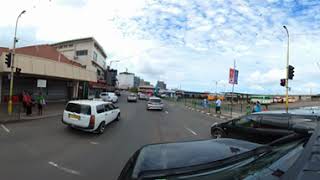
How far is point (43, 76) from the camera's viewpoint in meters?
31.8

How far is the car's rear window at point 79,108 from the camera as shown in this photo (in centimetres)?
1317

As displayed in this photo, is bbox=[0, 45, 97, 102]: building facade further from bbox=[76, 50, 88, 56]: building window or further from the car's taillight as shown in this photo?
bbox=[76, 50, 88, 56]: building window

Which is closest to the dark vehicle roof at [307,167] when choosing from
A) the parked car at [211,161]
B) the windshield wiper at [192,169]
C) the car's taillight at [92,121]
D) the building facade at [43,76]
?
the parked car at [211,161]

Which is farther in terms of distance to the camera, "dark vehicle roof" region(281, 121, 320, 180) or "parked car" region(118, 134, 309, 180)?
"parked car" region(118, 134, 309, 180)

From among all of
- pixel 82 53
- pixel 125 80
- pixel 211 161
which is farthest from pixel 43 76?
pixel 125 80

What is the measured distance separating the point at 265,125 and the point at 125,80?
454ft

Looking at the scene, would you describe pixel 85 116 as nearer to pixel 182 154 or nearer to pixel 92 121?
pixel 92 121

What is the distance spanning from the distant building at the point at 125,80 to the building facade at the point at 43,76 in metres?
97.3

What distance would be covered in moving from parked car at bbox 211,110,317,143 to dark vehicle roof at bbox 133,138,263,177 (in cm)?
596

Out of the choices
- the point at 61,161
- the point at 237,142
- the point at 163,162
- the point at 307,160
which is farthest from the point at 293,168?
the point at 61,161

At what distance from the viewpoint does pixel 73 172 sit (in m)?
6.95

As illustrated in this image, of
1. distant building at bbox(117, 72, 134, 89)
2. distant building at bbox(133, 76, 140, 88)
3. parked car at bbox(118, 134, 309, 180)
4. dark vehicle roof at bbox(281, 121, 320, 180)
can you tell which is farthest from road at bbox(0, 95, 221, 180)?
distant building at bbox(133, 76, 140, 88)

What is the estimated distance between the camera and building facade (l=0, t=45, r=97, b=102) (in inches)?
1007

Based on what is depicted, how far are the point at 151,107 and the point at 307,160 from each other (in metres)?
30.4
